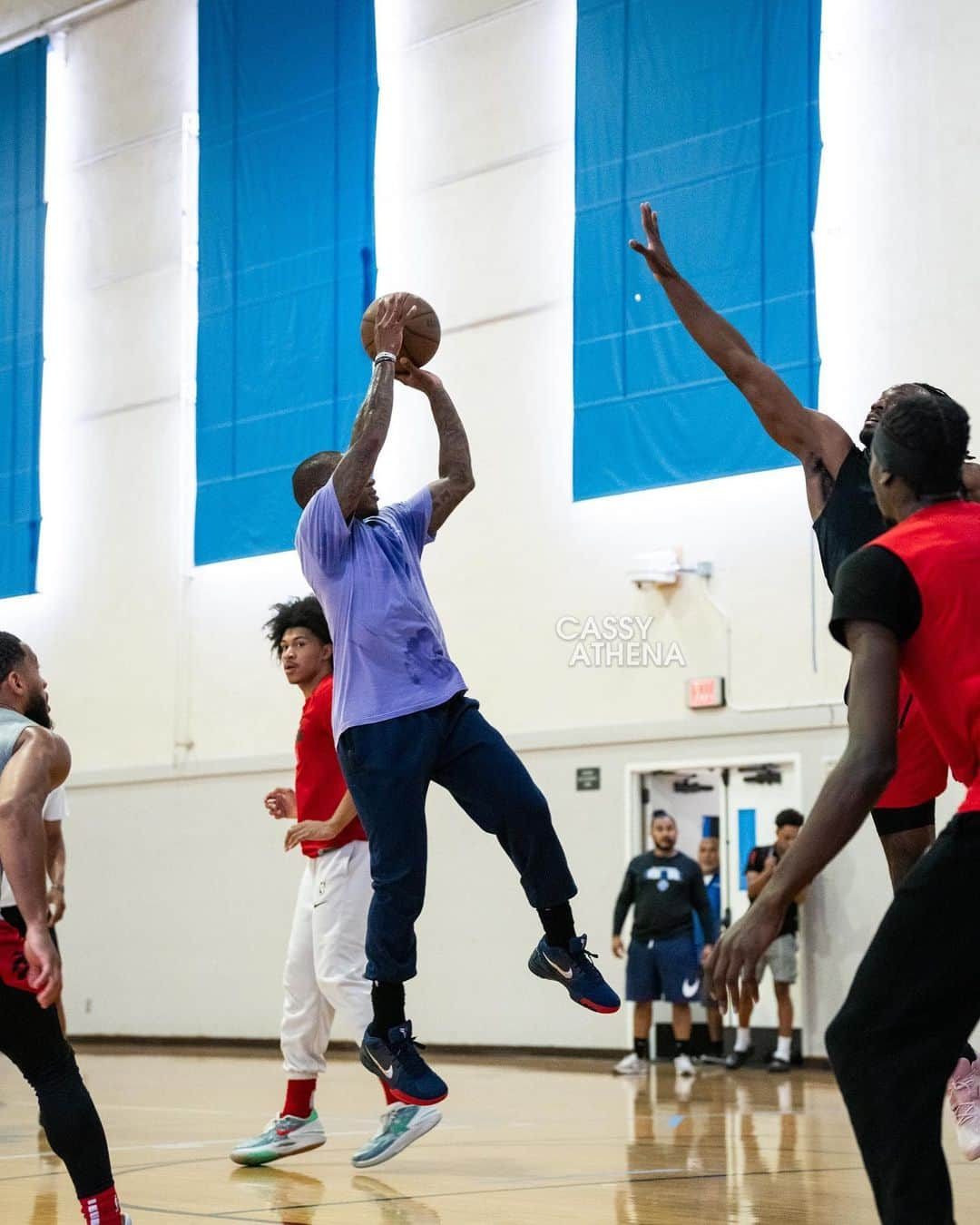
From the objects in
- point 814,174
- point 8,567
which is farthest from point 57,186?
point 814,174

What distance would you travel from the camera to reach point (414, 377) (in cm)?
553

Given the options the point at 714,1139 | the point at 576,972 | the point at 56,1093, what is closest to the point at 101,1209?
the point at 56,1093

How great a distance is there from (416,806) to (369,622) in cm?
58

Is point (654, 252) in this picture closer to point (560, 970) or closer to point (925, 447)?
point (925, 447)

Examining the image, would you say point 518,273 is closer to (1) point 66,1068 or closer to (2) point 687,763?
(2) point 687,763

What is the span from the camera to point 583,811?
1402 centimetres

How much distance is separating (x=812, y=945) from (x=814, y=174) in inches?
233

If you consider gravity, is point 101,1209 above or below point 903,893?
below

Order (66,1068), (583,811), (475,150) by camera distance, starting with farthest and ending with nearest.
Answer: (475,150)
(583,811)
(66,1068)

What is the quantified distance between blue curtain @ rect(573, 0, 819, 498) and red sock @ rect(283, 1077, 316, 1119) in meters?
7.77

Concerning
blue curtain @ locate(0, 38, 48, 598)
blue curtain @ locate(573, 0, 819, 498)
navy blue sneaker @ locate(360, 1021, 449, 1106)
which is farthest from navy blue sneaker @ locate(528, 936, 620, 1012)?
blue curtain @ locate(0, 38, 48, 598)

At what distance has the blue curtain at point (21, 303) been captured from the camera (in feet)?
58.7

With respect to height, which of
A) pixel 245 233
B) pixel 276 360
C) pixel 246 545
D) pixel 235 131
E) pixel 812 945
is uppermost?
pixel 235 131

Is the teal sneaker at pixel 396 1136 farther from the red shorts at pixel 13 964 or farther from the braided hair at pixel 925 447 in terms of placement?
the braided hair at pixel 925 447
